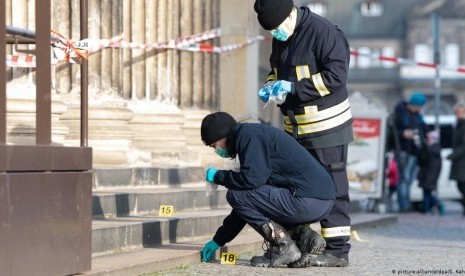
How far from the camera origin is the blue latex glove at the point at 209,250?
920cm

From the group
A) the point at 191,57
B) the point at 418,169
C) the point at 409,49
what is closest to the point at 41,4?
the point at 191,57

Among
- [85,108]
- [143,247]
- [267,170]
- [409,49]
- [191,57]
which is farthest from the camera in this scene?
[409,49]

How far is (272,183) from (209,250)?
0.65 m

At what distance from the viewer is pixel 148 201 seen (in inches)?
427

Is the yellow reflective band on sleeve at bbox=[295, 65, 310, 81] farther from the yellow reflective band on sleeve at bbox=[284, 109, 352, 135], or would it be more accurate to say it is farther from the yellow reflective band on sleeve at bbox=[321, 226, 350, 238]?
the yellow reflective band on sleeve at bbox=[321, 226, 350, 238]

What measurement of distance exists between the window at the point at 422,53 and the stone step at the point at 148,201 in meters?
101

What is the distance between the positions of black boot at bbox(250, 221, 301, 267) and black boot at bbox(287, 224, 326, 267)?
0.21ft

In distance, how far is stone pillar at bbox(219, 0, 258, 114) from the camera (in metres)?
16.3

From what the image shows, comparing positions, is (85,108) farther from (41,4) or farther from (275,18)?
(275,18)

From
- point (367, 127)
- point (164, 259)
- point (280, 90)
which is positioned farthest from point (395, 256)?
point (367, 127)

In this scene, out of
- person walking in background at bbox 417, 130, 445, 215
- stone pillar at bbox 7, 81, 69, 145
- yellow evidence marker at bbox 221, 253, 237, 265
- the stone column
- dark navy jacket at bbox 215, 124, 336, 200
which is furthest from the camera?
person walking in background at bbox 417, 130, 445, 215

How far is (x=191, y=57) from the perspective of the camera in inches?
571

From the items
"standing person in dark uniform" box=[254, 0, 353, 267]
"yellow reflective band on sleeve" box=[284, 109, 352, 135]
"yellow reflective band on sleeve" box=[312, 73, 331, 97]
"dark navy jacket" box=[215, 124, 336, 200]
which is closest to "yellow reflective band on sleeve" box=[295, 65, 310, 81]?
"standing person in dark uniform" box=[254, 0, 353, 267]

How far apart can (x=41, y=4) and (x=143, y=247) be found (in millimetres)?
2566
